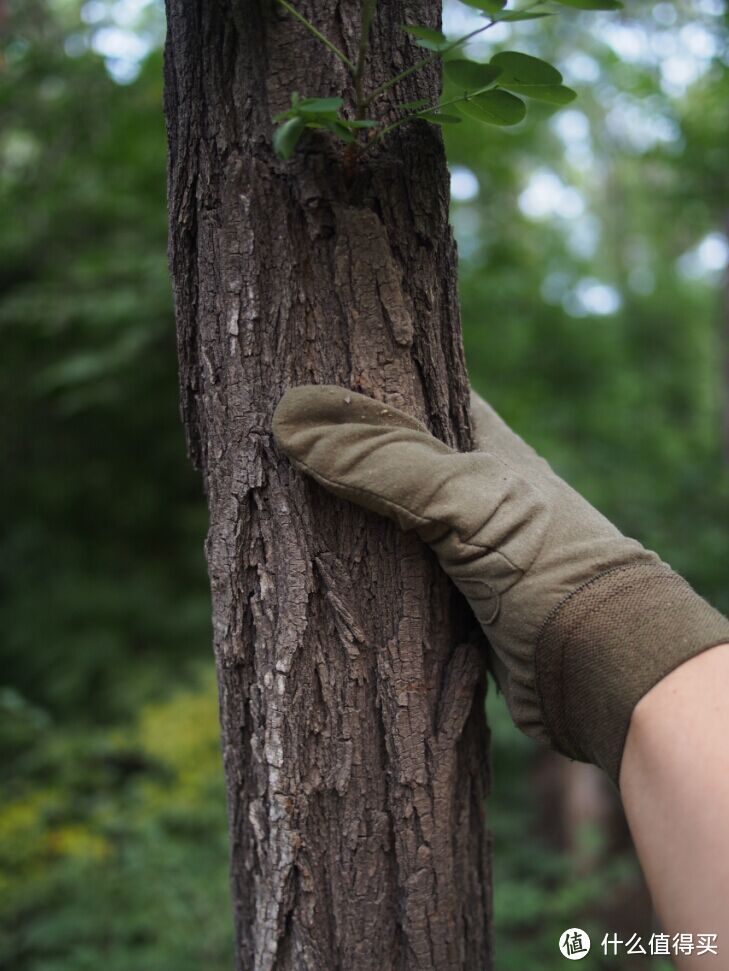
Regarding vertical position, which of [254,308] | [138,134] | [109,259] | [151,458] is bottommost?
[254,308]

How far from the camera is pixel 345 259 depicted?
957mm

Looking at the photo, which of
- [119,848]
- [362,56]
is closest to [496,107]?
[362,56]

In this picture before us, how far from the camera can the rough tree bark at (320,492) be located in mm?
948

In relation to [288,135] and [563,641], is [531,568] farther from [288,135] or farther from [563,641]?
[288,135]

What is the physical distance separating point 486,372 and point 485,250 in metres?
0.92

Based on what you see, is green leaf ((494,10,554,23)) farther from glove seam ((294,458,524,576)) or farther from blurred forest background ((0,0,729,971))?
blurred forest background ((0,0,729,971))

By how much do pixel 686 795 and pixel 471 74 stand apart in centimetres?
85

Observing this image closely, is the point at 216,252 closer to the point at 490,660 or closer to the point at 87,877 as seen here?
the point at 490,660

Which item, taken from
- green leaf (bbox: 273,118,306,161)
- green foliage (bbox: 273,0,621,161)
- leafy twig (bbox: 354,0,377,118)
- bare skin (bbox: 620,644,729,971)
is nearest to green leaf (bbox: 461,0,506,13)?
green foliage (bbox: 273,0,621,161)

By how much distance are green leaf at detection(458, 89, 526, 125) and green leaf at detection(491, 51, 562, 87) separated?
2 cm

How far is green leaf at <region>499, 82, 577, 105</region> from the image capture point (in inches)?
36.2

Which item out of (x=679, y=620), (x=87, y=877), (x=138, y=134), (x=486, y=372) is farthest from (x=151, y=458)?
(x=679, y=620)

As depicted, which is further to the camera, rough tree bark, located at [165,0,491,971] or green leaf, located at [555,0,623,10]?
rough tree bark, located at [165,0,491,971]

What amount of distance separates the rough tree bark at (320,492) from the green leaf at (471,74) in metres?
Result: 0.09
